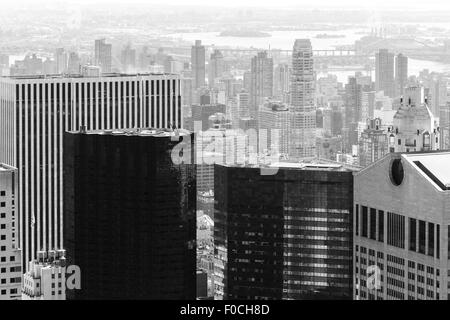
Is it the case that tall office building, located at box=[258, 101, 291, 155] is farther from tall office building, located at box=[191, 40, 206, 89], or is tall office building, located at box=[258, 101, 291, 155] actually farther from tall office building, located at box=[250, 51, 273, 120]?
tall office building, located at box=[191, 40, 206, 89]

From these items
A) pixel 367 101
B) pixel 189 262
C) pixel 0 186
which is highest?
pixel 367 101

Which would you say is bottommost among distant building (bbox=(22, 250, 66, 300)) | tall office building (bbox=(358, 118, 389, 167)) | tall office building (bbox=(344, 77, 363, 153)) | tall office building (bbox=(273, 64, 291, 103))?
distant building (bbox=(22, 250, 66, 300))

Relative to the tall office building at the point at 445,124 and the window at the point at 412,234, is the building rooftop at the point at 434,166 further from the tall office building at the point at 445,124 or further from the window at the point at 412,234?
the window at the point at 412,234

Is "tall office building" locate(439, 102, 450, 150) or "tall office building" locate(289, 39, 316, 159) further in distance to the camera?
"tall office building" locate(289, 39, 316, 159)

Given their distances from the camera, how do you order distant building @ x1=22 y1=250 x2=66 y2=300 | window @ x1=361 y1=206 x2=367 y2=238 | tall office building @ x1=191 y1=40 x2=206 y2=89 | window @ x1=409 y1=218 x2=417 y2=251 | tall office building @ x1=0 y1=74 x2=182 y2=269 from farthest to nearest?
tall office building @ x1=0 y1=74 x2=182 y2=269
tall office building @ x1=191 y1=40 x2=206 y2=89
window @ x1=361 y1=206 x2=367 y2=238
window @ x1=409 y1=218 x2=417 y2=251
distant building @ x1=22 y1=250 x2=66 y2=300

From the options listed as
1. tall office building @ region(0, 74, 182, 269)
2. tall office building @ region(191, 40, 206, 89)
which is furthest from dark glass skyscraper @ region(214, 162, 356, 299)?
tall office building @ region(0, 74, 182, 269)
